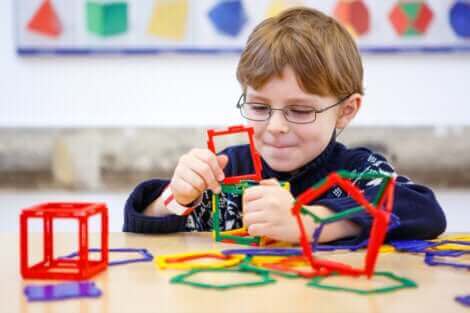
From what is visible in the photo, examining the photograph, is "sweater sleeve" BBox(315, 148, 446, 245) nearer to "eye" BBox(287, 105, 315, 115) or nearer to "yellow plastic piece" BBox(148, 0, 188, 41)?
"eye" BBox(287, 105, 315, 115)

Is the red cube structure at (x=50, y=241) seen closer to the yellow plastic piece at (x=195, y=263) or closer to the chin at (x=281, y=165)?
the yellow plastic piece at (x=195, y=263)

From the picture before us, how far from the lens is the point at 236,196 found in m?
1.34

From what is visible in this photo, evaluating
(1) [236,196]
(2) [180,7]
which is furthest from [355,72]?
(2) [180,7]

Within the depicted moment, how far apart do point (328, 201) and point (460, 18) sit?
5.01 ft

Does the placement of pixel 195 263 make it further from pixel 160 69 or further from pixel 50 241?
pixel 160 69

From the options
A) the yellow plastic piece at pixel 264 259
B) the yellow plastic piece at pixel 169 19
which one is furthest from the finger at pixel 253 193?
the yellow plastic piece at pixel 169 19

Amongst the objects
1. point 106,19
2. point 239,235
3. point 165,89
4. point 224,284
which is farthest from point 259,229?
point 106,19

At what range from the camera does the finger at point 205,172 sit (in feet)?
3.31

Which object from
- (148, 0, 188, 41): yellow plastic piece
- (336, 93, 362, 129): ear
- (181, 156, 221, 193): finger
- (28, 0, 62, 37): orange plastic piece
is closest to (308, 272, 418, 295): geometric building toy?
(181, 156, 221, 193): finger

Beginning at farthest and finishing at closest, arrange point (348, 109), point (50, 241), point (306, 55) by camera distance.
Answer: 1. point (348, 109)
2. point (306, 55)
3. point (50, 241)

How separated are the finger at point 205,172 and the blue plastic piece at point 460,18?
1572 millimetres

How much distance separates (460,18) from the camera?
228 cm

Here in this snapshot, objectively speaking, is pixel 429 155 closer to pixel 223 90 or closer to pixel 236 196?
pixel 223 90

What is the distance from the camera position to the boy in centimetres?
103
